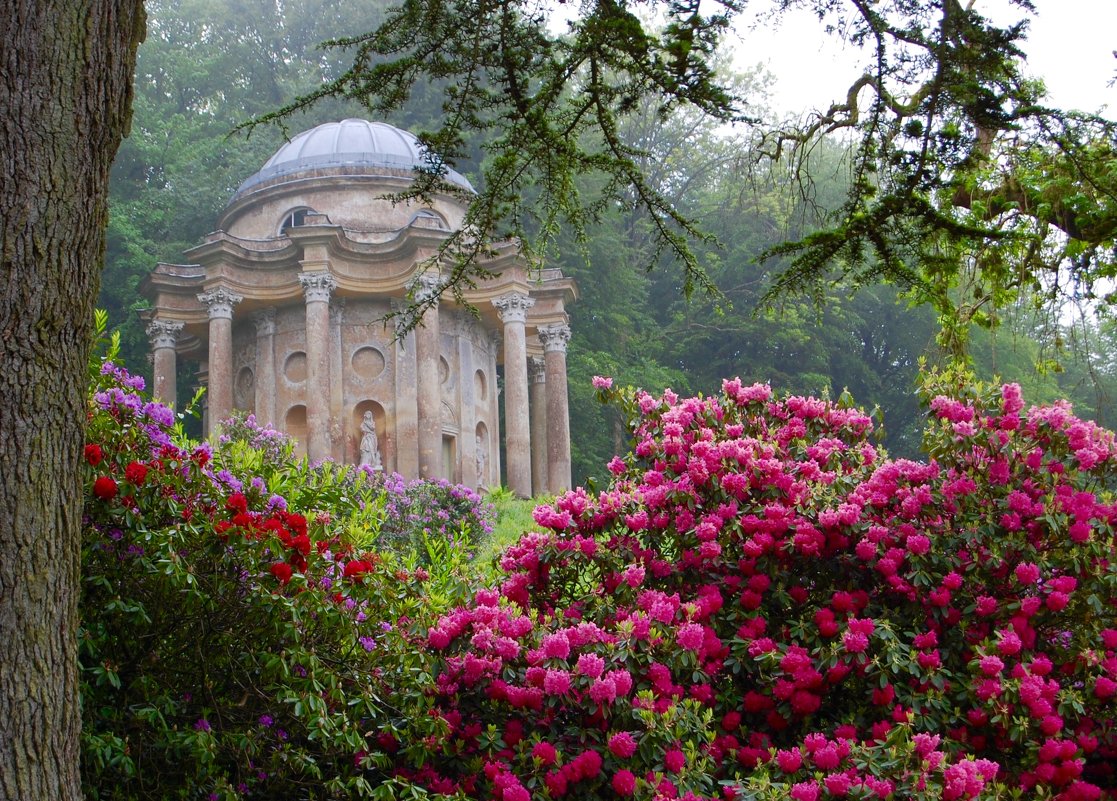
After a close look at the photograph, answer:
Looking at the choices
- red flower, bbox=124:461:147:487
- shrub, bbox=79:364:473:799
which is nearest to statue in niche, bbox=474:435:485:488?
shrub, bbox=79:364:473:799

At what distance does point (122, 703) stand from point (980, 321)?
7400 mm

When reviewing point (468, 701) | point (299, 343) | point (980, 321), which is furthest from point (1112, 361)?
point (468, 701)

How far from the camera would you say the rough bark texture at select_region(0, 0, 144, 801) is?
3.32m

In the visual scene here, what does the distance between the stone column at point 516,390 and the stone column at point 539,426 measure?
167 cm

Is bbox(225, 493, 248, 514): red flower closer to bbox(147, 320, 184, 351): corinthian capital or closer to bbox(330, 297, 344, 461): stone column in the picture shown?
bbox(330, 297, 344, 461): stone column

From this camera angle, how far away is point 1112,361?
124 feet

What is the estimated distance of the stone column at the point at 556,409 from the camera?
28.3m

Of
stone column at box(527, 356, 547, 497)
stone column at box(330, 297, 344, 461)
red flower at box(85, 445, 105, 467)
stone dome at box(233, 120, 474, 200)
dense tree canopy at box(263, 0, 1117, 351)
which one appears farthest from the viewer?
stone column at box(527, 356, 547, 497)

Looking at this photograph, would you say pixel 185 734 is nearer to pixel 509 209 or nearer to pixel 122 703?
pixel 122 703

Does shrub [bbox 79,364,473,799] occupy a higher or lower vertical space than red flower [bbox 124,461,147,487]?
lower

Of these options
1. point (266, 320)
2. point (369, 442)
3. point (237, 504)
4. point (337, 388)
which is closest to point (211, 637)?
point (237, 504)

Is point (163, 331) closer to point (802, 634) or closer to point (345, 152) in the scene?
point (345, 152)

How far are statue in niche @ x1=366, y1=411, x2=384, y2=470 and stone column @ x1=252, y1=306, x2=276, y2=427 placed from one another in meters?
2.38

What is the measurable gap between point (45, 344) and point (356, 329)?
24152 millimetres
